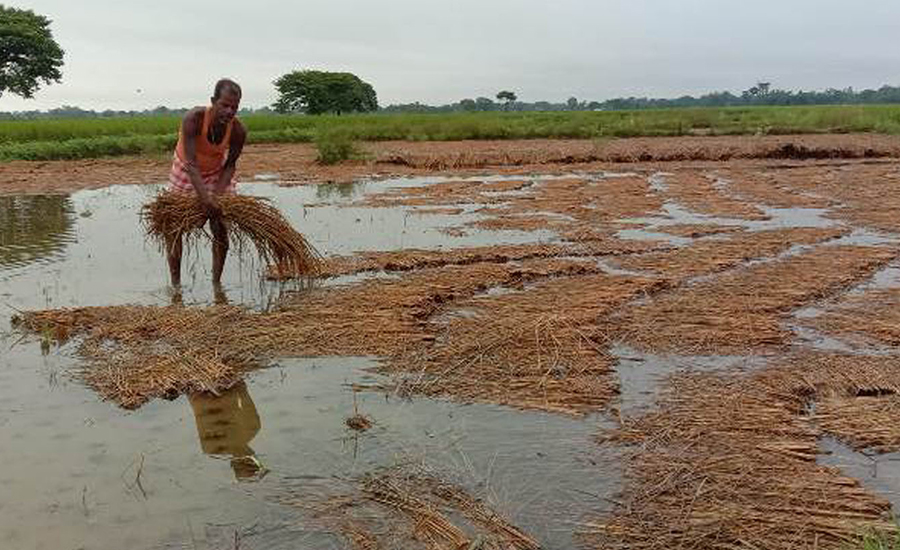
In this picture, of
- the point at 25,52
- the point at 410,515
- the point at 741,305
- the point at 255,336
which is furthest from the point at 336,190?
the point at 25,52

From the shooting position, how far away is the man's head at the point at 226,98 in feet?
19.7

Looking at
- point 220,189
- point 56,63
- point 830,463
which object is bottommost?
point 830,463

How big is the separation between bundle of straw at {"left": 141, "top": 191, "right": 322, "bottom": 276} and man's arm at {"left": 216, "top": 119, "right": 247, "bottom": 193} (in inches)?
6.1

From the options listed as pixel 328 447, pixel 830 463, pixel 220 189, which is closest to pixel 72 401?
pixel 328 447

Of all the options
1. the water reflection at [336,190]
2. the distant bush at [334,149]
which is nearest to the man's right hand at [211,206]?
the water reflection at [336,190]

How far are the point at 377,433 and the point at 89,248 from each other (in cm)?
618

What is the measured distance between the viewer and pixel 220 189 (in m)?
6.55

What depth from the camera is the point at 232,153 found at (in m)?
6.49

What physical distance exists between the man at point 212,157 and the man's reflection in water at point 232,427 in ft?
7.86

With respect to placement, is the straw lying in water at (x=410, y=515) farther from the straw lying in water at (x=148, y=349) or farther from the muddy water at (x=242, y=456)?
the straw lying in water at (x=148, y=349)

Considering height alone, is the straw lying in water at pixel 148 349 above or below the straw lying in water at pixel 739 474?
above

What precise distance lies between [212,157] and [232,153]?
0.56ft

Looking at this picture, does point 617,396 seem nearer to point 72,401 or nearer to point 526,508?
point 526,508

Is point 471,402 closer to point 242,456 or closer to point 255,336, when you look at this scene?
point 242,456
